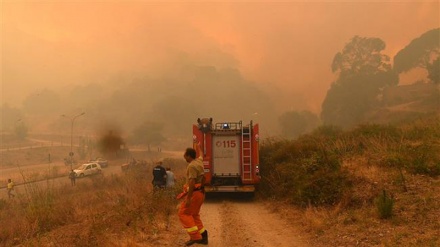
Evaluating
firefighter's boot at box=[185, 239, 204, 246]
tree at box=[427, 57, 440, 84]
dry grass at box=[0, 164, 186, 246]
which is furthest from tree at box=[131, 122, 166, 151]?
firefighter's boot at box=[185, 239, 204, 246]

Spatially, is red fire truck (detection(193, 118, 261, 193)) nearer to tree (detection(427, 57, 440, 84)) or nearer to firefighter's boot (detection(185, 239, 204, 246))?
firefighter's boot (detection(185, 239, 204, 246))

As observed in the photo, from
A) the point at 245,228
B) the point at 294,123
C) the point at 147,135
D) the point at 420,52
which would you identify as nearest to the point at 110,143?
the point at 147,135

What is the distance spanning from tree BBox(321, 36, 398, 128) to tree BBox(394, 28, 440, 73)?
7.69 feet

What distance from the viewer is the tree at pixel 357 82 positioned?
6629cm

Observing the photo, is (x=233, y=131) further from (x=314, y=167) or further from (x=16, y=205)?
(x=16, y=205)

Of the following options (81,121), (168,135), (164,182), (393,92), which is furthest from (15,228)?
(81,121)

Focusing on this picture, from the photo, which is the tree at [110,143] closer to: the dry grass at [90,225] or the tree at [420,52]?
the dry grass at [90,225]

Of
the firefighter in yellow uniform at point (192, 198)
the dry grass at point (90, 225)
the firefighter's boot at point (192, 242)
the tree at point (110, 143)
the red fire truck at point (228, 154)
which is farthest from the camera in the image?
the tree at point (110, 143)

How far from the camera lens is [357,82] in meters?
69.1

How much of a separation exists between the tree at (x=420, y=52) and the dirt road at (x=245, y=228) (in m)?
62.6

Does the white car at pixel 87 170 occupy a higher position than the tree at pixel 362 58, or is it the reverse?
the tree at pixel 362 58

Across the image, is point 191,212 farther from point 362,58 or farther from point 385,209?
point 362,58

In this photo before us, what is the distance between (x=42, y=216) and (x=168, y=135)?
9287 centimetres

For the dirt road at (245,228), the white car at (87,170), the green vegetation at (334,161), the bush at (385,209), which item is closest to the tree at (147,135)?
the white car at (87,170)
